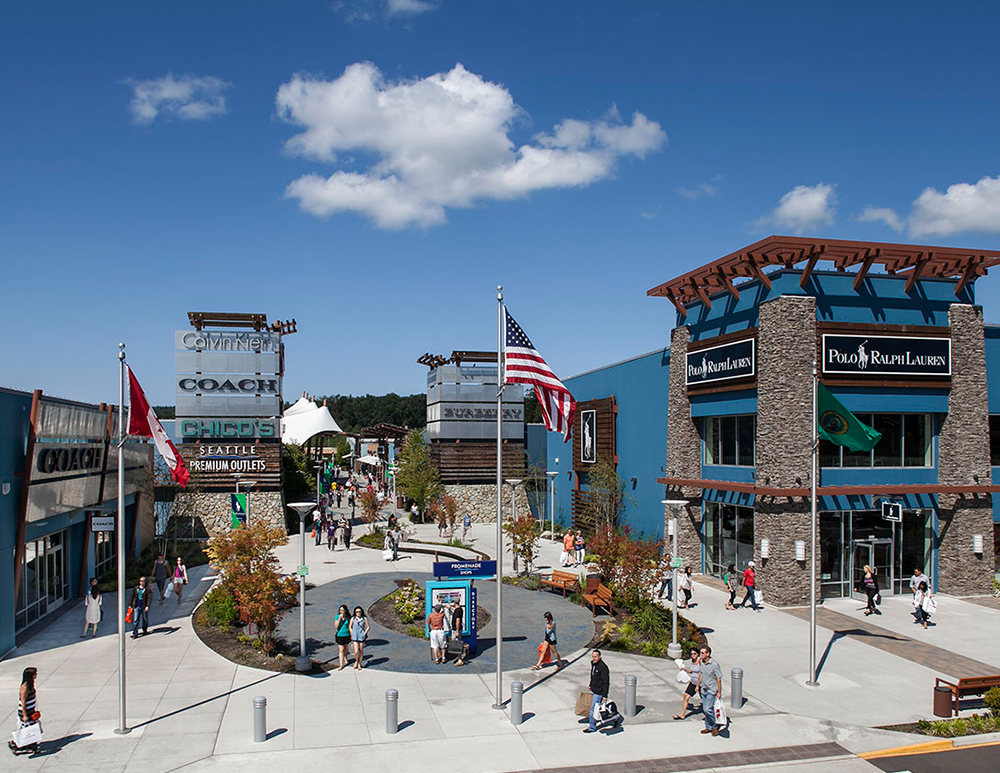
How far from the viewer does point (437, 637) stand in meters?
19.5

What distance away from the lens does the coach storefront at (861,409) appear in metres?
26.3

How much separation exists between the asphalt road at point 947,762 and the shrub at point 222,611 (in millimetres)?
17296

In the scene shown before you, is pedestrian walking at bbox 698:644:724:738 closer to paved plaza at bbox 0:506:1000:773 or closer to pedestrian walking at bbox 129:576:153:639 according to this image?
paved plaza at bbox 0:506:1000:773

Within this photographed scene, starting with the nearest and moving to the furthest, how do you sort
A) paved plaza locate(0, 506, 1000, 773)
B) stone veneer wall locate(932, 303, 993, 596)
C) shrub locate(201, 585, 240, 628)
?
1. paved plaza locate(0, 506, 1000, 773)
2. shrub locate(201, 585, 240, 628)
3. stone veneer wall locate(932, 303, 993, 596)

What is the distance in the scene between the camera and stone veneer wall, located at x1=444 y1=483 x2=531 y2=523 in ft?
170

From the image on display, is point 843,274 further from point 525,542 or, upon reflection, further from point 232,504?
point 232,504

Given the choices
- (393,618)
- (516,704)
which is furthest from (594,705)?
(393,618)

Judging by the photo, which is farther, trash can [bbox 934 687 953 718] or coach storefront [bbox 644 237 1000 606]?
coach storefront [bbox 644 237 1000 606]

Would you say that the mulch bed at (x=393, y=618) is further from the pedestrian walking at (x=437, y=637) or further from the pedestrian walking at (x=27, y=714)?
the pedestrian walking at (x=27, y=714)

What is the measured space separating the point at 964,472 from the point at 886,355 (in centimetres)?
541

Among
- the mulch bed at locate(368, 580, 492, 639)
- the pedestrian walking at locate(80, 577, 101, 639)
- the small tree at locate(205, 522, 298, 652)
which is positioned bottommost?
the mulch bed at locate(368, 580, 492, 639)

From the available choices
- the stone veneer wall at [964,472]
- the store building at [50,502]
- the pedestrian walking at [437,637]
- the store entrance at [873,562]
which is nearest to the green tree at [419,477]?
the store building at [50,502]

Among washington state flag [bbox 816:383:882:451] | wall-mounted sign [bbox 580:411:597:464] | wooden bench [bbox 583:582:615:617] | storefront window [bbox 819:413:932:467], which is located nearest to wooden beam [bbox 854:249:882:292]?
storefront window [bbox 819:413:932:467]

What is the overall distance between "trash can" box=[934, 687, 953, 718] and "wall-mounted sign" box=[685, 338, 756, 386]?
13.6 meters
